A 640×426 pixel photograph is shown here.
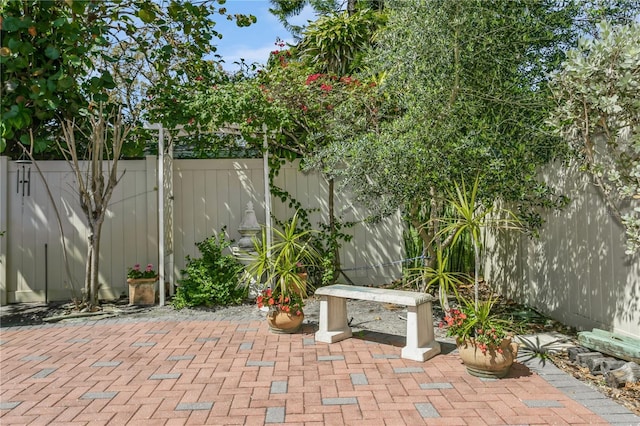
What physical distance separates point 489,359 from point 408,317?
771 mm

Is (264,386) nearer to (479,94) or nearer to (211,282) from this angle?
(211,282)

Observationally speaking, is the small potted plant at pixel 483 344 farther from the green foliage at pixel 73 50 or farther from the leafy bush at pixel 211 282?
the green foliage at pixel 73 50

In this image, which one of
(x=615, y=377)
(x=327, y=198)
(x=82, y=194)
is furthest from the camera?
(x=327, y=198)

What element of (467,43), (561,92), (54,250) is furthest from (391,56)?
(54,250)

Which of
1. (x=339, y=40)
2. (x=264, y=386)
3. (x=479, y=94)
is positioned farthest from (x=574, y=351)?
(x=339, y=40)

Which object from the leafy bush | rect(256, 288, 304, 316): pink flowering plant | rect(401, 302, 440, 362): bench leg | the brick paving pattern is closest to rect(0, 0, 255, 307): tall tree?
the leafy bush

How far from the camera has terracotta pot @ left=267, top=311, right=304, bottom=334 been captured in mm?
4738

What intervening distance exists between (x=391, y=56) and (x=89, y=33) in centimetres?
308

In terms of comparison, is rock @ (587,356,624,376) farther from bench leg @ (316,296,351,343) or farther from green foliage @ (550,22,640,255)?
bench leg @ (316,296,351,343)

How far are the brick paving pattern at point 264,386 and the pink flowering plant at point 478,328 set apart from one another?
272mm

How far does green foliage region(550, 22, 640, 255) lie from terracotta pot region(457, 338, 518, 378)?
1092mm

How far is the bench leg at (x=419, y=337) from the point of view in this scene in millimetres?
3924

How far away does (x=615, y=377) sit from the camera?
10.7 feet

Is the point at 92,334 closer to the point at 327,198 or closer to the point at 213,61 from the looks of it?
the point at 327,198
